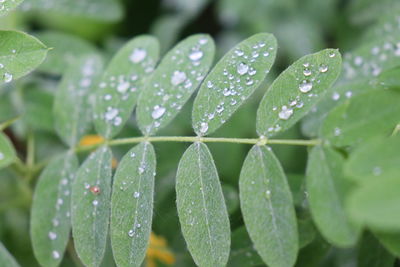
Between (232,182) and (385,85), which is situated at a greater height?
(385,85)

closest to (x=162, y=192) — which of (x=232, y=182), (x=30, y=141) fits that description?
(x=232, y=182)

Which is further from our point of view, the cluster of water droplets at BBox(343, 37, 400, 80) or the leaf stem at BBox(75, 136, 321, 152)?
the cluster of water droplets at BBox(343, 37, 400, 80)

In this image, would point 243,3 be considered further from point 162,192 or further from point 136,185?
point 136,185

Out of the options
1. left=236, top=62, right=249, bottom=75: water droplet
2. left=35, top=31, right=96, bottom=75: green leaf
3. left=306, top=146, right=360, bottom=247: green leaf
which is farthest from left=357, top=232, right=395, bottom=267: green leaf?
left=35, top=31, right=96, bottom=75: green leaf

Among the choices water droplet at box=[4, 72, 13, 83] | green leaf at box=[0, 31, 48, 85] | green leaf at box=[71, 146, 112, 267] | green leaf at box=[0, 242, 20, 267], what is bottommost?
green leaf at box=[0, 242, 20, 267]

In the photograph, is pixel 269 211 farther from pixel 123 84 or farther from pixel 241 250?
pixel 123 84

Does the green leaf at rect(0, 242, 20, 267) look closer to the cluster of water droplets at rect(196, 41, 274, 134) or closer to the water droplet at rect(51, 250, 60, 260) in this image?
the water droplet at rect(51, 250, 60, 260)
